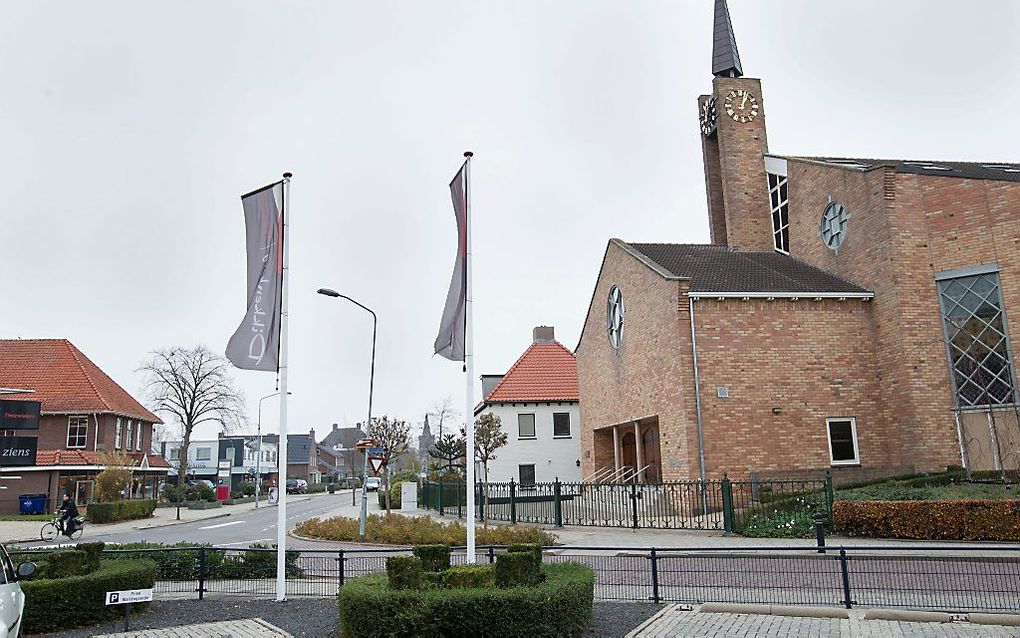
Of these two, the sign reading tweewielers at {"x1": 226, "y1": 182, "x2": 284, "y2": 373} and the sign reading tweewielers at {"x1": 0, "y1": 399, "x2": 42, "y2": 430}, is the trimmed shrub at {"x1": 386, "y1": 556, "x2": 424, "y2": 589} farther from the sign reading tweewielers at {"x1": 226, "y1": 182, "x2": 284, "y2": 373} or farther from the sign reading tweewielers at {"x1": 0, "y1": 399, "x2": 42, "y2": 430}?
the sign reading tweewielers at {"x1": 0, "y1": 399, "x2": 42, "y2": 430}

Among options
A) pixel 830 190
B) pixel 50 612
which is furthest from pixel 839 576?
pixel 830 190

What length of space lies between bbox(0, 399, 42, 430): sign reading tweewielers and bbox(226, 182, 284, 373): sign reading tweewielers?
1608 cm

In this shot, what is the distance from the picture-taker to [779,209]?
104ft

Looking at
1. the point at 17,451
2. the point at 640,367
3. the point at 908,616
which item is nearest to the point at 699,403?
the point at 640,367

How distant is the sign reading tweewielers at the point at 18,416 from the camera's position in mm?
24109

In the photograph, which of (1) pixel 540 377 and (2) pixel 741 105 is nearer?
(2) pixel 741 105

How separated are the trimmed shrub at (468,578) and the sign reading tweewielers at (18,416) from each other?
20555 millimetres

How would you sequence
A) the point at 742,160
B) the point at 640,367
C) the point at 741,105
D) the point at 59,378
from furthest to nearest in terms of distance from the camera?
1. the point at 59,378
2. the point at 741,105
3. the point at 742,160
4. the point at 640,367

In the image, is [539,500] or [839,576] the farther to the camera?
[539,500]

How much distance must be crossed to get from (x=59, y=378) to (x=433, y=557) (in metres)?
43.9

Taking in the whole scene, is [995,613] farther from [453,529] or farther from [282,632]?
[453,529]

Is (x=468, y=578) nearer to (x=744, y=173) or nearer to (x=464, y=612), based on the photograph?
(x=464, y=612)

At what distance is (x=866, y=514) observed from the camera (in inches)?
703

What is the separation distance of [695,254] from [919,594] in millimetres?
21162
